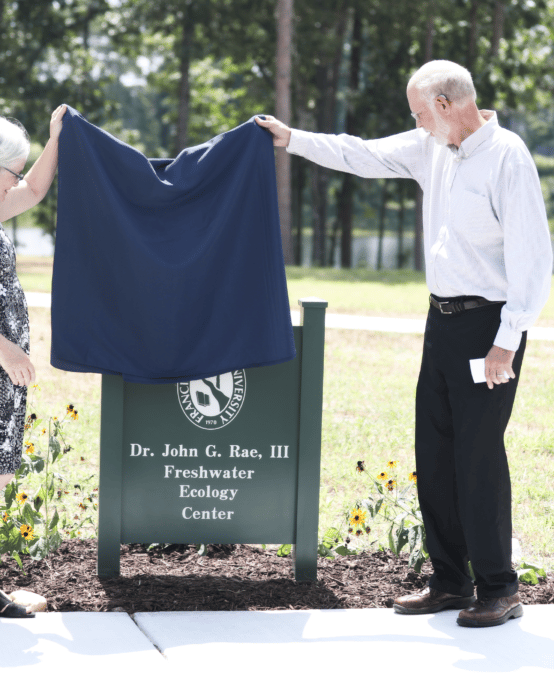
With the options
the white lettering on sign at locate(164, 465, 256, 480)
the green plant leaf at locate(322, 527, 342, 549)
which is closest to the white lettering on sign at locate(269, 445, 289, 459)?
the white lettering on sign at locate(164, 465, 256, 480)

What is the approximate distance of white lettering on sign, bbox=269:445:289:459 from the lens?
12.4 ft

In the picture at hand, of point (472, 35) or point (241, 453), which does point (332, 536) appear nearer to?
point (241, 453)

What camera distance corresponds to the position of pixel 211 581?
12.5 ft

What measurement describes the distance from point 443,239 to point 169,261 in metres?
1.10

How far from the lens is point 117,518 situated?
12.2 ft

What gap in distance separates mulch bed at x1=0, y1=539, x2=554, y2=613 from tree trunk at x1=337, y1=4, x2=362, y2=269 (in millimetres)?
28296

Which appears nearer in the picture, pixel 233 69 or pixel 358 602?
pixel 358 602

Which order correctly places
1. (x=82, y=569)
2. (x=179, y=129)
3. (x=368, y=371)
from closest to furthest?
(x=82, y=569) → (x=368, y=371) → (x=179, y=129)

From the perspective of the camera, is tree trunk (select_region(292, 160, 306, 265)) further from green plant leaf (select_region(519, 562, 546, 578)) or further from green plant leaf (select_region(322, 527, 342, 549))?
green plant leaf (select_region(519, 562, 546, 578))

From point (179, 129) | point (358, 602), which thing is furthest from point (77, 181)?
point (179, 129)

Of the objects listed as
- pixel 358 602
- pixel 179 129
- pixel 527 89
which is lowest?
pixel 358 602

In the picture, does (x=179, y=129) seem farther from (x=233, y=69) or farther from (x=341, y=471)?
(x=341, y=471)

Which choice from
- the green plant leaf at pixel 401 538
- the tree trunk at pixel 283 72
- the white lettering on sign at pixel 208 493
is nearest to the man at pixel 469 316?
the green plant leaf at pixel 401 538

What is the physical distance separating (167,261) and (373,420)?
374cm
